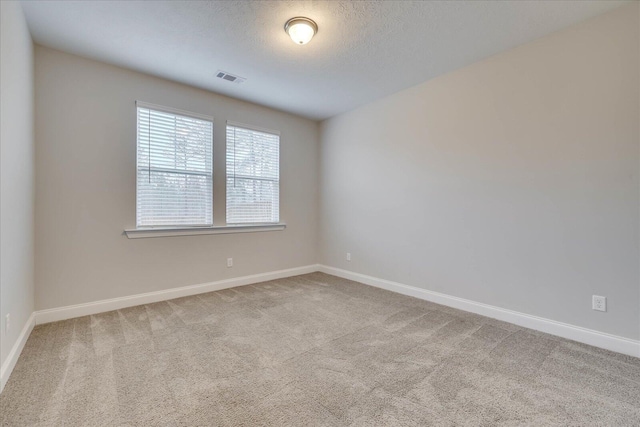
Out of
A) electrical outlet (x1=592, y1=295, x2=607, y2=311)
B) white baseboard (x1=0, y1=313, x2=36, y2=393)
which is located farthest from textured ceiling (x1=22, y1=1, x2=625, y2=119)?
white baseboard (x1=0, y1=313, x2=36, y2=393)

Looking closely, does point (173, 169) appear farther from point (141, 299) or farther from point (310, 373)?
point (310, 373)

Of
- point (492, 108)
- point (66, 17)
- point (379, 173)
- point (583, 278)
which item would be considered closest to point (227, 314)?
point (379, 173)

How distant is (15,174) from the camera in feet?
6.79

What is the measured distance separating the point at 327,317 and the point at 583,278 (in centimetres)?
226

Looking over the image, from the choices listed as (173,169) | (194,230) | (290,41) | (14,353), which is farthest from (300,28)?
(14,353)

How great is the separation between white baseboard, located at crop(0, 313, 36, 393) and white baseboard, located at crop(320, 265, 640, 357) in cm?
359

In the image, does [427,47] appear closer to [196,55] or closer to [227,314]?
[196,55]

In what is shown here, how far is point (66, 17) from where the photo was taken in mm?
2328

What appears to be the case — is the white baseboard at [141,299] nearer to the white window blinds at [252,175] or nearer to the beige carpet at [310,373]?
the beige carpet at [310,373]

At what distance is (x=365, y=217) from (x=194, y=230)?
2373 mm

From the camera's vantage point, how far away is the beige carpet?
152 cm

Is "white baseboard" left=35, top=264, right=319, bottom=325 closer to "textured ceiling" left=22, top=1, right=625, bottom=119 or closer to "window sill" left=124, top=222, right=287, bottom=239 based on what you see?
"window sill" left=124, top=222, right=287, bottom=239

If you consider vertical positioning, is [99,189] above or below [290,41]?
below

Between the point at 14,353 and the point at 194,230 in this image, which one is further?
the point at 194,230
